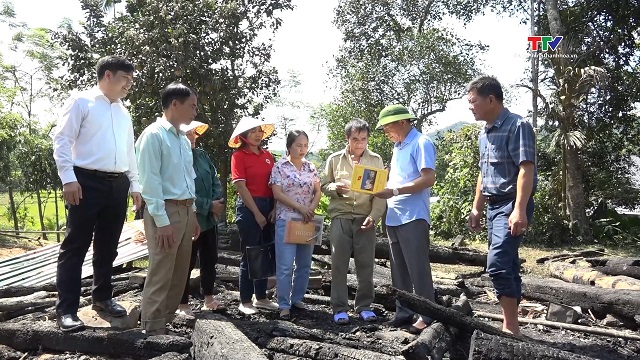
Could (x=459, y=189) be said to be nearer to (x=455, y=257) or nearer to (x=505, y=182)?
(x=455, y=257)

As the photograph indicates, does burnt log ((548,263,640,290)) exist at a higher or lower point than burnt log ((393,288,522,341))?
lower

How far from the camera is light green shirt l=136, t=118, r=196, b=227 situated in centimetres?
406

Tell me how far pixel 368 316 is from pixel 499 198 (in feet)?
5.41

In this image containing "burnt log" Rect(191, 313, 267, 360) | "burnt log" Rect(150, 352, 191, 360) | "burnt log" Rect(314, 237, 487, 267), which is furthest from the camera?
"burnt log" Rect(314, 237, 487, 267)

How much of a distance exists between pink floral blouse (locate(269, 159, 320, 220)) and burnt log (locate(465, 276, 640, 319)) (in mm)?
2609

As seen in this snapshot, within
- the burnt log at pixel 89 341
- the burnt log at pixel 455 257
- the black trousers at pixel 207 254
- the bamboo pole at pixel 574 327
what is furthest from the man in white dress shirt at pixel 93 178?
the burnt log at pixel 455 257

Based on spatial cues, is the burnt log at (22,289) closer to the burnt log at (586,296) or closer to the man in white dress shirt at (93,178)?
the man in white dress shirt at (93,178)

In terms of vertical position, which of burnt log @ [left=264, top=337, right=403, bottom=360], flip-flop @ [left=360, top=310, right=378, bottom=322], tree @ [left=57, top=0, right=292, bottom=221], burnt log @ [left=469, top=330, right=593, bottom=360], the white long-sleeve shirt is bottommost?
flip-flop @ [left=360, top=310, right=378, bottom=322]

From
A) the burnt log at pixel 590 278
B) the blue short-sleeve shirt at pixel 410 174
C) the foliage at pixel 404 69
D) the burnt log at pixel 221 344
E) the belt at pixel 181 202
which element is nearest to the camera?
the burnt log at pixel 221 344

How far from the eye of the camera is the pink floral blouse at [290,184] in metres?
5.06

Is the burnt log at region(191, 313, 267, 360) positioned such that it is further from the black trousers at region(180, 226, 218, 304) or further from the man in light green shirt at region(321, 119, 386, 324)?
the man in light green shirt at region(321, 119, 386, 324)

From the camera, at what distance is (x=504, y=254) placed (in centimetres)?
394

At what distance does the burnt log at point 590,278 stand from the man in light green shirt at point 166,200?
181 inches

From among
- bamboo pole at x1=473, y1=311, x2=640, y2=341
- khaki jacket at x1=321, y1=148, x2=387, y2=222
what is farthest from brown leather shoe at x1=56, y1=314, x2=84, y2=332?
bamboo pole at x1=473, y1=311, x2=640, y2=341
